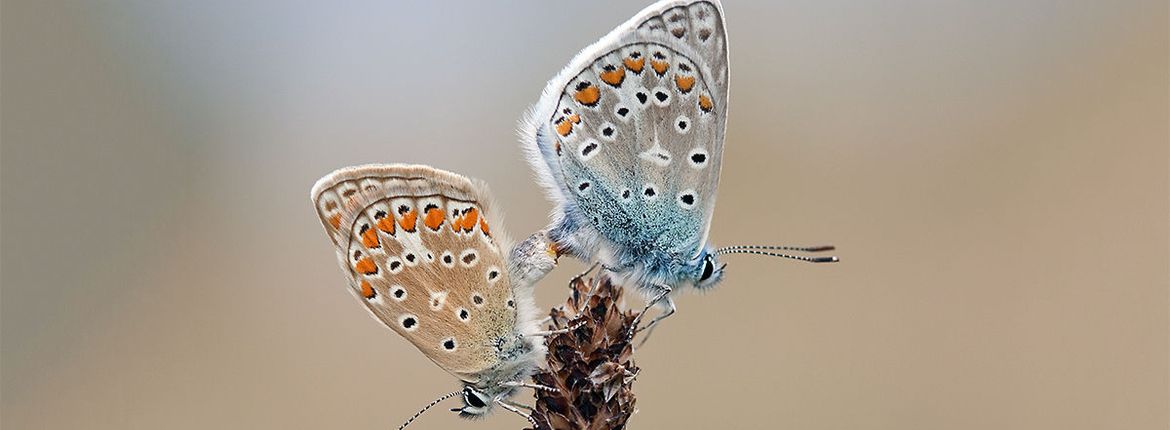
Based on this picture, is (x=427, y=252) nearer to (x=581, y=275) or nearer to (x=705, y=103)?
(x=581, y=275)

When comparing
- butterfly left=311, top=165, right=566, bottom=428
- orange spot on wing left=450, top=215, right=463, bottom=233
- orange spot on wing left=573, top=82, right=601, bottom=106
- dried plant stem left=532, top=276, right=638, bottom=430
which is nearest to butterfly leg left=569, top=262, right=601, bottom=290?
dried plant stem left=532, top=276, right=638, bottom=430

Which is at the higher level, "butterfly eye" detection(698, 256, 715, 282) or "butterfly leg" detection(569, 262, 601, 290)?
"butterfly eye" detection(698, 256, 715, 282)

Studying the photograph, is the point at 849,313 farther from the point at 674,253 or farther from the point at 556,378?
the point at 556,378

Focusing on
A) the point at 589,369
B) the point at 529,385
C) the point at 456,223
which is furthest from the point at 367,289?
the point at 589,369

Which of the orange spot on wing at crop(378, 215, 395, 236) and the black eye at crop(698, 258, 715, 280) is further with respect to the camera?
the black eye at crop(698, 258, 715, 280)

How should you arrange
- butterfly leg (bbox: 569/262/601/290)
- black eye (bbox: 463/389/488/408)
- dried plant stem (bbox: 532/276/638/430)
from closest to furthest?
dried plant stem (bbox: 532/276/638/430)
butterfly leg (bbox: 569/262/601/290)
black eye (bbox: 463/389/488/408)

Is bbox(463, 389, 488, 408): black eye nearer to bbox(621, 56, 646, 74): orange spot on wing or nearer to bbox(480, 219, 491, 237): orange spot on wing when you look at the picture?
bbox(480, 219, 491, 237): orange spot on wing

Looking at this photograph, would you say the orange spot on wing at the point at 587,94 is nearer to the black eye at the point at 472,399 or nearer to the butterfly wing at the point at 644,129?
the butterfly wing at the point at 644,129
